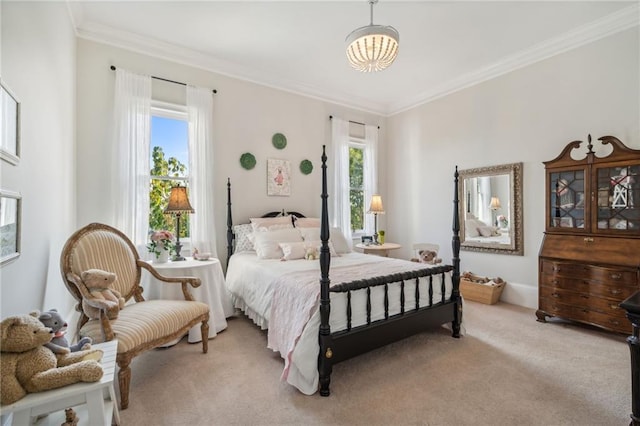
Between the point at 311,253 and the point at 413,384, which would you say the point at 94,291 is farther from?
the point at 413,384

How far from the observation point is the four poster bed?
6.63 feet

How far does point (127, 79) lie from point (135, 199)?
1.32 metres

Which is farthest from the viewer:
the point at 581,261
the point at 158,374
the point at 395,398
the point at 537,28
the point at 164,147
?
the point at 164,147

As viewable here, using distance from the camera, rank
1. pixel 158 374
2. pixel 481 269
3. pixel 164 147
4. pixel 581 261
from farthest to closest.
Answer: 1. pixel 481 269
2. pixel 164 147
3. pixel 581 261
4. pixel 158 374

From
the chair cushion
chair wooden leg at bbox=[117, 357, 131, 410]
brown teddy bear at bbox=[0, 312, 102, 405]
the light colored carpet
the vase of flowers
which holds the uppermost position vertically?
the vase of flowers

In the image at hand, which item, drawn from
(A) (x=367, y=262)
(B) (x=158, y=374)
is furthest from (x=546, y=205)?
(B) (x=158, y=374)

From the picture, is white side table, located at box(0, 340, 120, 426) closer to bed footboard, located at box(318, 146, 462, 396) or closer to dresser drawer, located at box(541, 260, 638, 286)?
bed footboard, located at box(318, 146, 462, 396)

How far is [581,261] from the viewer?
9.85ft

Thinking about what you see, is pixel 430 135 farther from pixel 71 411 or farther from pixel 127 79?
pixel 71 411

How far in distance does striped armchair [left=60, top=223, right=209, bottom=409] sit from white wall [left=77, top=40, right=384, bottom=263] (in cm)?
103

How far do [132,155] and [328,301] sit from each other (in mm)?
2772

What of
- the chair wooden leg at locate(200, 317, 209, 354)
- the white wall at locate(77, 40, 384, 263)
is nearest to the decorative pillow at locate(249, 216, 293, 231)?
the white wall at locate(77, 40, 384, 263)

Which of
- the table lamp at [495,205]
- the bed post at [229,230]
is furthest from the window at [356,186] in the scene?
the bed post at [229,230]

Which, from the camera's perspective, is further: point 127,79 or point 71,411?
point 127,79
